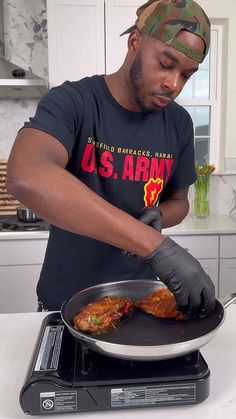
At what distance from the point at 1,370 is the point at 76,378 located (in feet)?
0.74

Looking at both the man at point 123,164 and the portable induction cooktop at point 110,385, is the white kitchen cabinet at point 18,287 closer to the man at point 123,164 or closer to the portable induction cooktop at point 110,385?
the man at point 123,164

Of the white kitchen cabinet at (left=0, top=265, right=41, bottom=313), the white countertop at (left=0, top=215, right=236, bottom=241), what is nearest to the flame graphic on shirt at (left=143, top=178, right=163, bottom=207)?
the white countertop at (left=0, top=215, right=236, bottom=241)

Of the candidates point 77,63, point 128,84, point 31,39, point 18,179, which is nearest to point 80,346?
point 18,179

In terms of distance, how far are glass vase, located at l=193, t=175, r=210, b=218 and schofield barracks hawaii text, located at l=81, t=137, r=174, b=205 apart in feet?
4.97

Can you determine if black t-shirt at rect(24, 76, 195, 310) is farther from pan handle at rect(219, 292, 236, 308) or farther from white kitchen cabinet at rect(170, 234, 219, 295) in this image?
white kitchen cabinet at rect(170, 234, 219, 295)

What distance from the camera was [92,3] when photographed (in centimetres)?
234

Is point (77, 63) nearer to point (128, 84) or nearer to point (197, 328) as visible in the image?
point (128, 84)

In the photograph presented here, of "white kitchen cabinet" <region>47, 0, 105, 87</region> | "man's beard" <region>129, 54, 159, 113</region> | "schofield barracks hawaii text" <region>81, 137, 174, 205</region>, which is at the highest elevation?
"white kitchen cabinet" <region>47, 0, 105, 87</region>

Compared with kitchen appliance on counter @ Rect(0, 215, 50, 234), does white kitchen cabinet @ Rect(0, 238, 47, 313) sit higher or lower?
lower

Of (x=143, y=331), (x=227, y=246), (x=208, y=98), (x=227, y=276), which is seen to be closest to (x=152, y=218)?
(x=143, y=331)

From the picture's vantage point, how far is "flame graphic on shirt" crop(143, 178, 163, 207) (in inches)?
48.1

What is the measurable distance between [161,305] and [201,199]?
79.6 inches

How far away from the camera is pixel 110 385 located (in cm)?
65

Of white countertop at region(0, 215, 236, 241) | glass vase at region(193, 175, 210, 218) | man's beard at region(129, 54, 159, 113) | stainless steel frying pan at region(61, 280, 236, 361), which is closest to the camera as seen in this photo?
stainless steel frying pan at region(61, 280, 236, 361)
